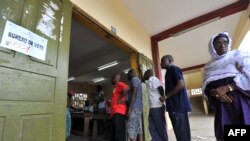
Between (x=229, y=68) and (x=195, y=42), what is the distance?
4450 millimetres

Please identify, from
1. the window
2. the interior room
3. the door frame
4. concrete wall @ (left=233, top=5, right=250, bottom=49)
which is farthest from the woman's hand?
the window

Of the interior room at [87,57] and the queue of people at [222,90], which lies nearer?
the queue of people at [222,90]

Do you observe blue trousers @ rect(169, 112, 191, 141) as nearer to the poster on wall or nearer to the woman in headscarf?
the woman in headscarf

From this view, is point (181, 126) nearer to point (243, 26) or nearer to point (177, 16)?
point (177, 16)

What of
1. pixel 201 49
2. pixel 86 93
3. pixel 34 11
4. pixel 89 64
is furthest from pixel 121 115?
pixel 86 93

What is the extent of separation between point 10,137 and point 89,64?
17.2ft

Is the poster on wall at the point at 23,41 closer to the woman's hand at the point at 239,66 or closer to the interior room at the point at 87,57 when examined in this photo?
the woman's hand at the point at 239,66

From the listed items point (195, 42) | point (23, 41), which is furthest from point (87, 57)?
point (23, 41)

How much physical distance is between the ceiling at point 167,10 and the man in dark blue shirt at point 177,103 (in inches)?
68.1

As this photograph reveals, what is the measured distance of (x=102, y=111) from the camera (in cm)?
377

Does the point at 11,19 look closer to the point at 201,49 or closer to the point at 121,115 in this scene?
the point at 121,115

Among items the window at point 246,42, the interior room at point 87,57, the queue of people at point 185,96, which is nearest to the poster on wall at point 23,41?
the queue of people at point 185,96

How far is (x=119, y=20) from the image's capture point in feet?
9.12

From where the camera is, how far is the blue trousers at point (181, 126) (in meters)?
1.65
